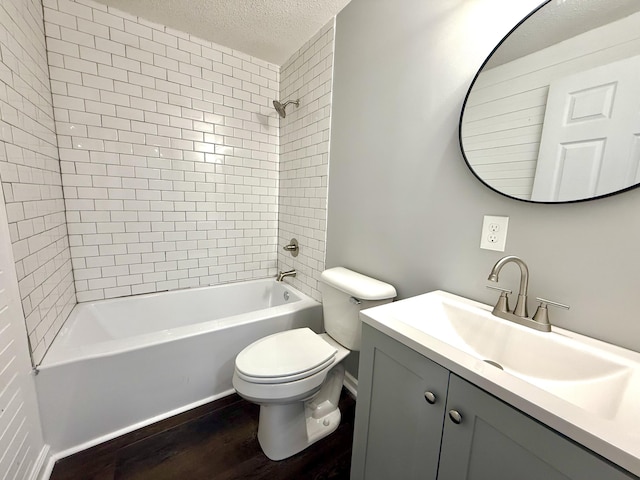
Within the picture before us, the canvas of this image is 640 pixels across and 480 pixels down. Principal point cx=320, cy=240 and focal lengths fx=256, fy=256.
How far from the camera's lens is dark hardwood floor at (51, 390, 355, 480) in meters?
1.16

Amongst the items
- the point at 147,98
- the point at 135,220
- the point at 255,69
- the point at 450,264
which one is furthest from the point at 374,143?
the point at 135,220

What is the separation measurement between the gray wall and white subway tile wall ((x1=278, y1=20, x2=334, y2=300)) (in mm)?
103

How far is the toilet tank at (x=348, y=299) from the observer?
1270mm

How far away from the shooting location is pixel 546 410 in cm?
48

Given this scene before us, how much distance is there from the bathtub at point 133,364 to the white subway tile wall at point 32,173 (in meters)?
0.15

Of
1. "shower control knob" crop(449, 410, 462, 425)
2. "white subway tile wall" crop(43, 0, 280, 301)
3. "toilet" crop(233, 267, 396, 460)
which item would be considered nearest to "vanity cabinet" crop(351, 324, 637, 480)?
"shower control knob" crop(449, 410, 462, 425)

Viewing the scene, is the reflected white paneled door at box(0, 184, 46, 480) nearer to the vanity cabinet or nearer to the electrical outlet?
the vanity cabinet

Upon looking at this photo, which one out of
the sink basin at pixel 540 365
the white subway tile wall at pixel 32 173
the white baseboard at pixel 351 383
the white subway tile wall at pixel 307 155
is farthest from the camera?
the white subway tile wall at pixel 307 155

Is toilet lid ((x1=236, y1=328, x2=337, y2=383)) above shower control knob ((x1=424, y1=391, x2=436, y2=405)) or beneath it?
beneath

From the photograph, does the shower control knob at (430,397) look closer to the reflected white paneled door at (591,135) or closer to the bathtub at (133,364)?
the reflected white paneled door at (591,135)

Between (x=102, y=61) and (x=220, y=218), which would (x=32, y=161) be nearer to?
(x=102, y=61)

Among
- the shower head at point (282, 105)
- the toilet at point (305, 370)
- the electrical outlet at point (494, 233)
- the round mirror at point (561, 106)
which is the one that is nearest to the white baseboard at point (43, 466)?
the toilet at point (305, 370)

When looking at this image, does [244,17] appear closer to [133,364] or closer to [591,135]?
[591,135]

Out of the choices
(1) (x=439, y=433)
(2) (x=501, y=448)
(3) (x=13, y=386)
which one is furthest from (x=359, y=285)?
(3) (x=13, y=386)
